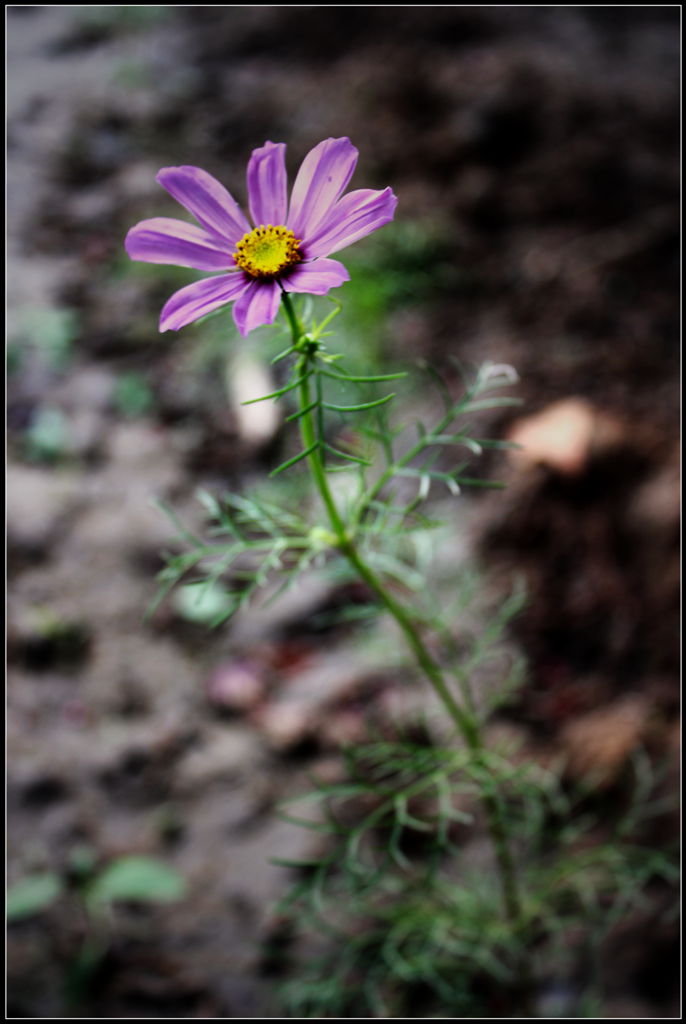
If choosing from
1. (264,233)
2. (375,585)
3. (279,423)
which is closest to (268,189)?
(264,233)

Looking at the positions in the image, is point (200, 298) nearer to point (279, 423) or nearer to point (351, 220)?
point (351, 220)

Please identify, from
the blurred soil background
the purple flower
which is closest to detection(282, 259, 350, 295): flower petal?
the purple flower

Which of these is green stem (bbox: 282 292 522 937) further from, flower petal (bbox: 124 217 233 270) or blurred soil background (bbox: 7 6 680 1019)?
blurred soil background (bbox: 7 6 680 1019)

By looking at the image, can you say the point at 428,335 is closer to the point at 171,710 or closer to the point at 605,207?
the point at 605,207

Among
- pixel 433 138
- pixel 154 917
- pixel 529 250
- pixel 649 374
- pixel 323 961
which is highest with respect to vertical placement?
pixel 433 138

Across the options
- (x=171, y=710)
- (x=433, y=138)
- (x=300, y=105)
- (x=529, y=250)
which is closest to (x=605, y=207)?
(x=529, y=250)

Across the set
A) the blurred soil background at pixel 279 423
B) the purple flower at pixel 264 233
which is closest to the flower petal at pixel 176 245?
the purple flower at pixel 264 233
